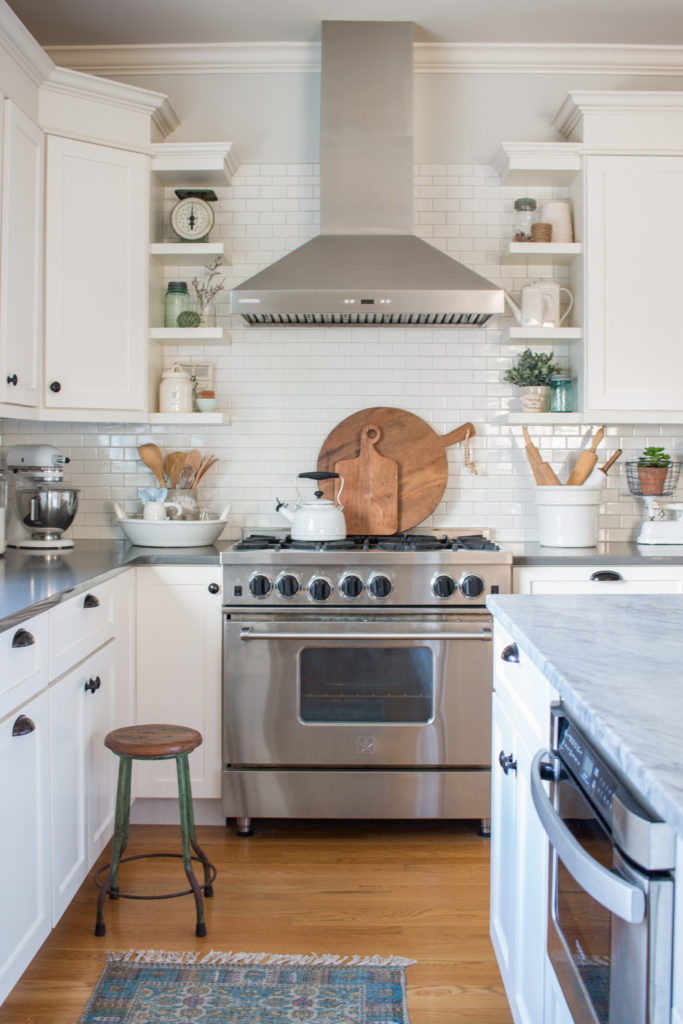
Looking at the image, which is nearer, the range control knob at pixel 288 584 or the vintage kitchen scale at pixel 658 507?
the range control knob at pixel 288 584

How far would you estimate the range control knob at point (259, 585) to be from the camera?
284 cm

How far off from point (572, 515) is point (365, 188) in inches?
57.9

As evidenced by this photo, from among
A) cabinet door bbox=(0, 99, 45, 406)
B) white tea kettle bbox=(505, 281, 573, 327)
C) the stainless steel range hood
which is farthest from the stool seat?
white tea kettle bbox=(505, 281, 573, 327)

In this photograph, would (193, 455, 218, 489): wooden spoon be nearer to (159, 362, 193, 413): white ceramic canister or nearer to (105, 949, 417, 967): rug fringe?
(159, 362, 193, 413): white ceramic canister

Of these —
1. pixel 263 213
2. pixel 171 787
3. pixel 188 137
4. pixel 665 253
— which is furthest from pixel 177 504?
pixel 665 253

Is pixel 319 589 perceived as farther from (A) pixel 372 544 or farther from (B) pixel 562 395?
(B) pixel 562 395

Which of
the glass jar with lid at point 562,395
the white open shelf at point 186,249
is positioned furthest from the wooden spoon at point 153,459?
the glass jar with lid at point 562,395

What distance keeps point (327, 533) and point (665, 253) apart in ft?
5.50

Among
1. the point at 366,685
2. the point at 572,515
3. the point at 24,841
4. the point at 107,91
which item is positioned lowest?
the point at 24,841

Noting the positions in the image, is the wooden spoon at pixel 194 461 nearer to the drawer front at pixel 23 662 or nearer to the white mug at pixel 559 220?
the drawer front at pixel 23 662

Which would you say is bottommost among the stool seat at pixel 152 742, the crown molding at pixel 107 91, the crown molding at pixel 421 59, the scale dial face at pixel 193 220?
the stool seat at pixel 152 742

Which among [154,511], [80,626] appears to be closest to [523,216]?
[154,511]

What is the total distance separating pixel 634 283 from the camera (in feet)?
10.6

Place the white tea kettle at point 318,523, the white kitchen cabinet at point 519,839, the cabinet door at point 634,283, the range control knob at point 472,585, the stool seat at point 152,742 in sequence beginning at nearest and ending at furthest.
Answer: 1. the white kitchen cabinet at point 519,839
2. the stool seat at point 152,742
3. the range control knob at point 472,585
4. the white tea kettle at point 318,523
5. the cabinet door at point 634,283
